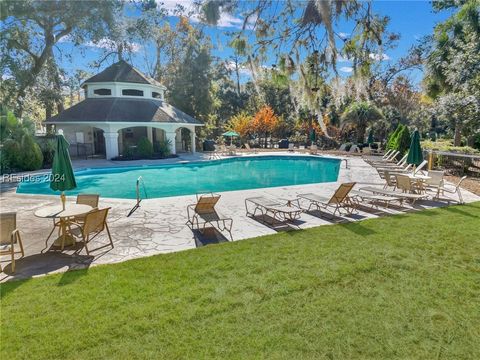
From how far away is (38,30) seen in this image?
24078 mm

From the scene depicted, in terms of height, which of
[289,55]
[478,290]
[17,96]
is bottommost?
[478,290]

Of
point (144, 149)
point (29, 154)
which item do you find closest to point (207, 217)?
point (29, 154)

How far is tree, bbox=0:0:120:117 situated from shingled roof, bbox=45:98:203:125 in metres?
4.05

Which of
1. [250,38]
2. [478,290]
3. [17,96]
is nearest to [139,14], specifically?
[17,96]

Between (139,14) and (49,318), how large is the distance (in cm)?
3056

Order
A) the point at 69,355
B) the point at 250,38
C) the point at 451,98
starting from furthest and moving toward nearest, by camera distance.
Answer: the point at 451,98 < the point at 250,38 < the point at 69,355

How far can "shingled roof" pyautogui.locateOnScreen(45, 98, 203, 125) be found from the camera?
2266 centimetres

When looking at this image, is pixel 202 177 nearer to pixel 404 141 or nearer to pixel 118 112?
pixel 118 112

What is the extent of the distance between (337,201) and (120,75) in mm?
23560

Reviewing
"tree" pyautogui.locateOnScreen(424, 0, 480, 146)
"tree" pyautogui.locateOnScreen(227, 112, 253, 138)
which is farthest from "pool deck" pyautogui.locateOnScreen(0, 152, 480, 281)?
"tree" pyautogui.locateOnScreen(227, 112, 253, 138)

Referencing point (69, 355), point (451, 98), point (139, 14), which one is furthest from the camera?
point (139, 14)

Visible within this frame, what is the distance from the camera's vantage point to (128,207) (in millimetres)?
9289

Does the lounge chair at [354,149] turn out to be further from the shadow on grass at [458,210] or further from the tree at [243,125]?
the shadow on grass at [458,210]

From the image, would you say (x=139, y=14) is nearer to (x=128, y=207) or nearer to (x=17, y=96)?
(x=17, y=96)
